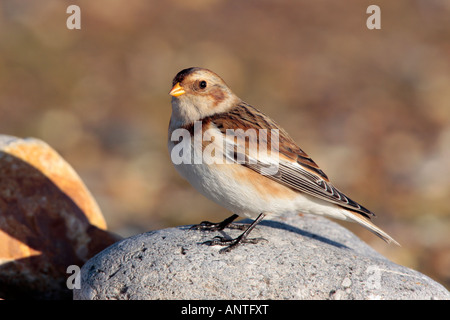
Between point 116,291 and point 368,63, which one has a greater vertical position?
point 368,63

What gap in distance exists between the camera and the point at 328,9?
47.5 feet

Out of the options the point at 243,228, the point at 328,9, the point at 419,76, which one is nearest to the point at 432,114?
the point at 419,76

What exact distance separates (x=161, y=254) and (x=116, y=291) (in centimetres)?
43

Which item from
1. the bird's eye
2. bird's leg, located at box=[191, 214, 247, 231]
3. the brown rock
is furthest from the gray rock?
the bird's eye

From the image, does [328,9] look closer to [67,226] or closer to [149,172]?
[149,172]

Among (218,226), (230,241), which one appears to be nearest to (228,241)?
(230,241)

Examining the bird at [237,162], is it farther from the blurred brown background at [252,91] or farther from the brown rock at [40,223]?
the blurred brown background at [252,91]

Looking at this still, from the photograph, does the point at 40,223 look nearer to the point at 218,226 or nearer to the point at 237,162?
the point at 218,226

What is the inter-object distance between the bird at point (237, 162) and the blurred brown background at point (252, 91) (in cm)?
332

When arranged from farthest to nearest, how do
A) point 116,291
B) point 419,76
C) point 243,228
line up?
point 419,76, point 243,228, point 116,291

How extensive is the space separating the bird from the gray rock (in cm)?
24

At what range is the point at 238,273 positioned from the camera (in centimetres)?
433

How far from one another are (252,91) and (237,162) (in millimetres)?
6820

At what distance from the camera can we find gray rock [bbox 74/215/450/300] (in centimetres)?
422
